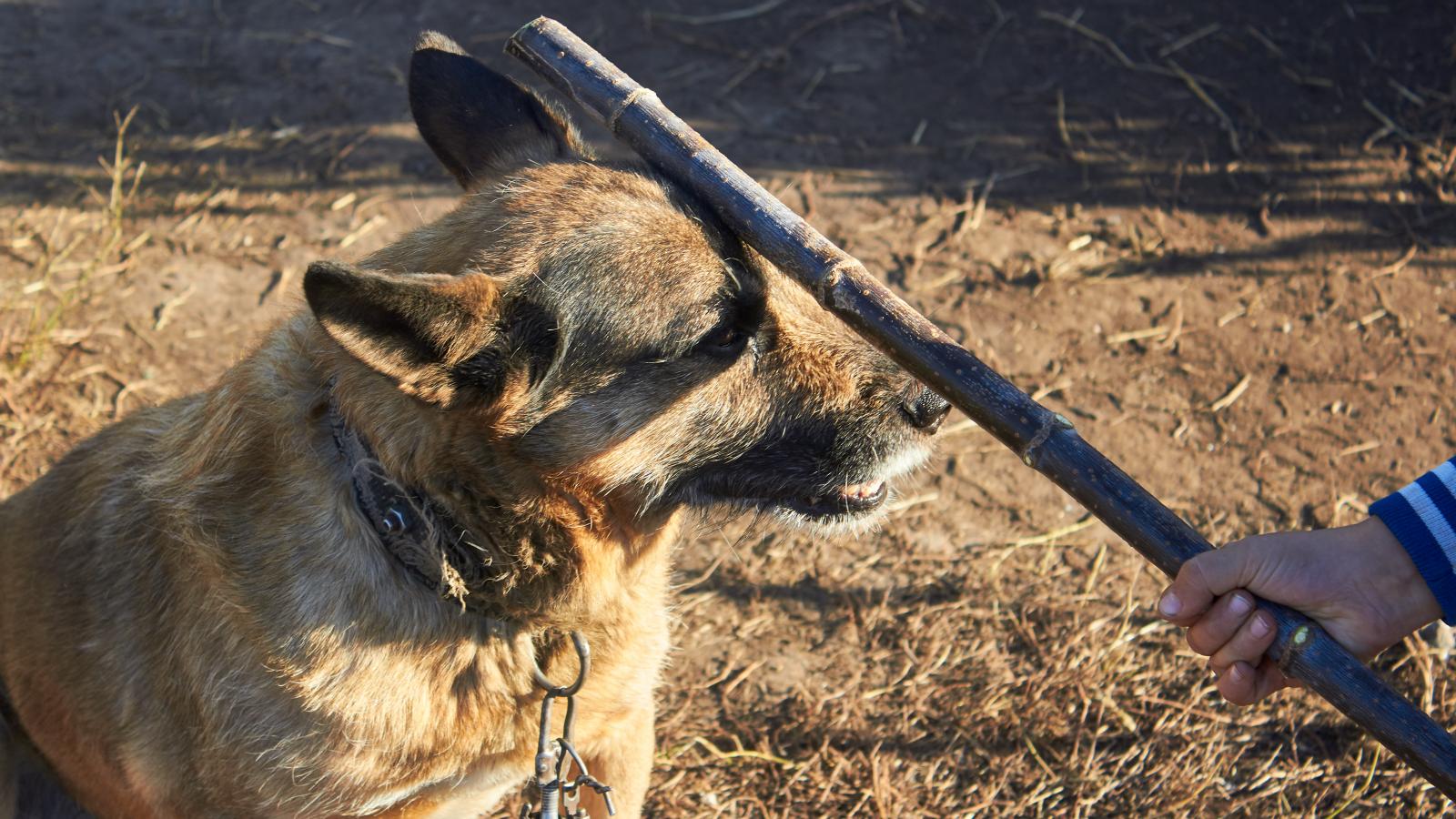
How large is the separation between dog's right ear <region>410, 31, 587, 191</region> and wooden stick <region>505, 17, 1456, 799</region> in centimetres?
44

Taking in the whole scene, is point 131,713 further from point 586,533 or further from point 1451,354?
point 1451,354

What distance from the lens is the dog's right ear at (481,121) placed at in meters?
3.04

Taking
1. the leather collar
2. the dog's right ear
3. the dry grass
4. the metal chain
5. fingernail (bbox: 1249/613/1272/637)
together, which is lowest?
the dry grass

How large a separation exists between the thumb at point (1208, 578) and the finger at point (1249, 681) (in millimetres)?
147

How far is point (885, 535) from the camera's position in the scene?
448 centimetres

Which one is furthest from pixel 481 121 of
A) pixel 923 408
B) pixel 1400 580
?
pixel 1400 580

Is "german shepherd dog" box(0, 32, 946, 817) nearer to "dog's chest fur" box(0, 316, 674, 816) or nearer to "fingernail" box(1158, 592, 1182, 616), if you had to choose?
"dog's chest fur" box(0, 316, 674, 816)

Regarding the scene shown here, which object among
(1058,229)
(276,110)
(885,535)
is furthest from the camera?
(276,110)

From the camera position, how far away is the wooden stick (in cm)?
196

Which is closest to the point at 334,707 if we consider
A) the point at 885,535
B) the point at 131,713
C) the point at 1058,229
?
the point at 131,713

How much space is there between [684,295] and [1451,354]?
4.19 m

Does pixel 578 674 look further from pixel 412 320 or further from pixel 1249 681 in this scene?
pixel 1249 681

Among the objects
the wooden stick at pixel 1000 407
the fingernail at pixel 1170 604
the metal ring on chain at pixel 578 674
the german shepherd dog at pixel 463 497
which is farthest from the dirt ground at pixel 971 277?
the fingernail at pixel 1170 604

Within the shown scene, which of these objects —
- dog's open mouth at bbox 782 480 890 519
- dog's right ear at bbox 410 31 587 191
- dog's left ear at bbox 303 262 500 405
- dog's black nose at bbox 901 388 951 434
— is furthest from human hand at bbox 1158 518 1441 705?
dog's right ear at bbox 410 31 587 191
